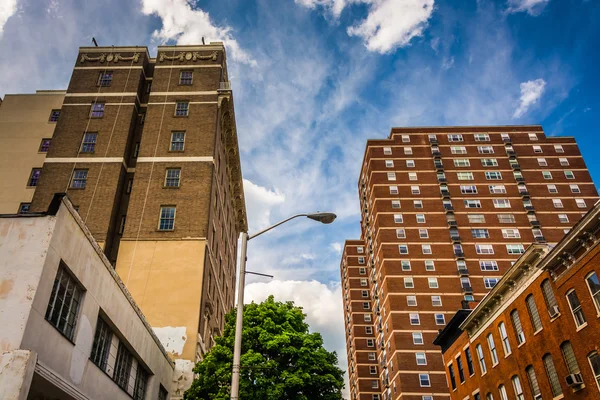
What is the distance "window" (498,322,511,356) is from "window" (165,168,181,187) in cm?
2729

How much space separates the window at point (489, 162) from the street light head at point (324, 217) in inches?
2934

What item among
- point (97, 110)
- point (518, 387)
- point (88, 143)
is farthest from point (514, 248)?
point (88, 143)

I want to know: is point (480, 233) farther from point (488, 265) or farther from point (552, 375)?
point (552, 375)

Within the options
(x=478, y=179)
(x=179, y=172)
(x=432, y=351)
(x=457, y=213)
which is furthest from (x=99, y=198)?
(x=478, y=179)

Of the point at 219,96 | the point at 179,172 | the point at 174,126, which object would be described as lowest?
the point at 179,172

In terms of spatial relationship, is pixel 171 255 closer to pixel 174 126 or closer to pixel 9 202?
pixel 174 126

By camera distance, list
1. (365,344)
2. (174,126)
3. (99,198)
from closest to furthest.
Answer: (99,198), (174,126), (365,344)

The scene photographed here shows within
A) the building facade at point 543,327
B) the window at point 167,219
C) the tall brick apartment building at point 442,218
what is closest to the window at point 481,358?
the building facade at point 543,327

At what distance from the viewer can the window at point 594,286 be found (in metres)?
22.1

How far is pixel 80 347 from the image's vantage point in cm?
1734

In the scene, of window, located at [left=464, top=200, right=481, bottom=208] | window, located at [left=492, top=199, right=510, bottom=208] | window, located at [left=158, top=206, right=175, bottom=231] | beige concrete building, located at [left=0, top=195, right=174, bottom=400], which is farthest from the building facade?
window, located at [left=492, top=199, right=510, bottom=208]

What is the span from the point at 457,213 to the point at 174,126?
48858 mm

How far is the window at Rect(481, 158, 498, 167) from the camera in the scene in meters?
82.4

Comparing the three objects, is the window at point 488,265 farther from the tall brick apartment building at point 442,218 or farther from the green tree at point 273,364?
the green tree at point 273,364
